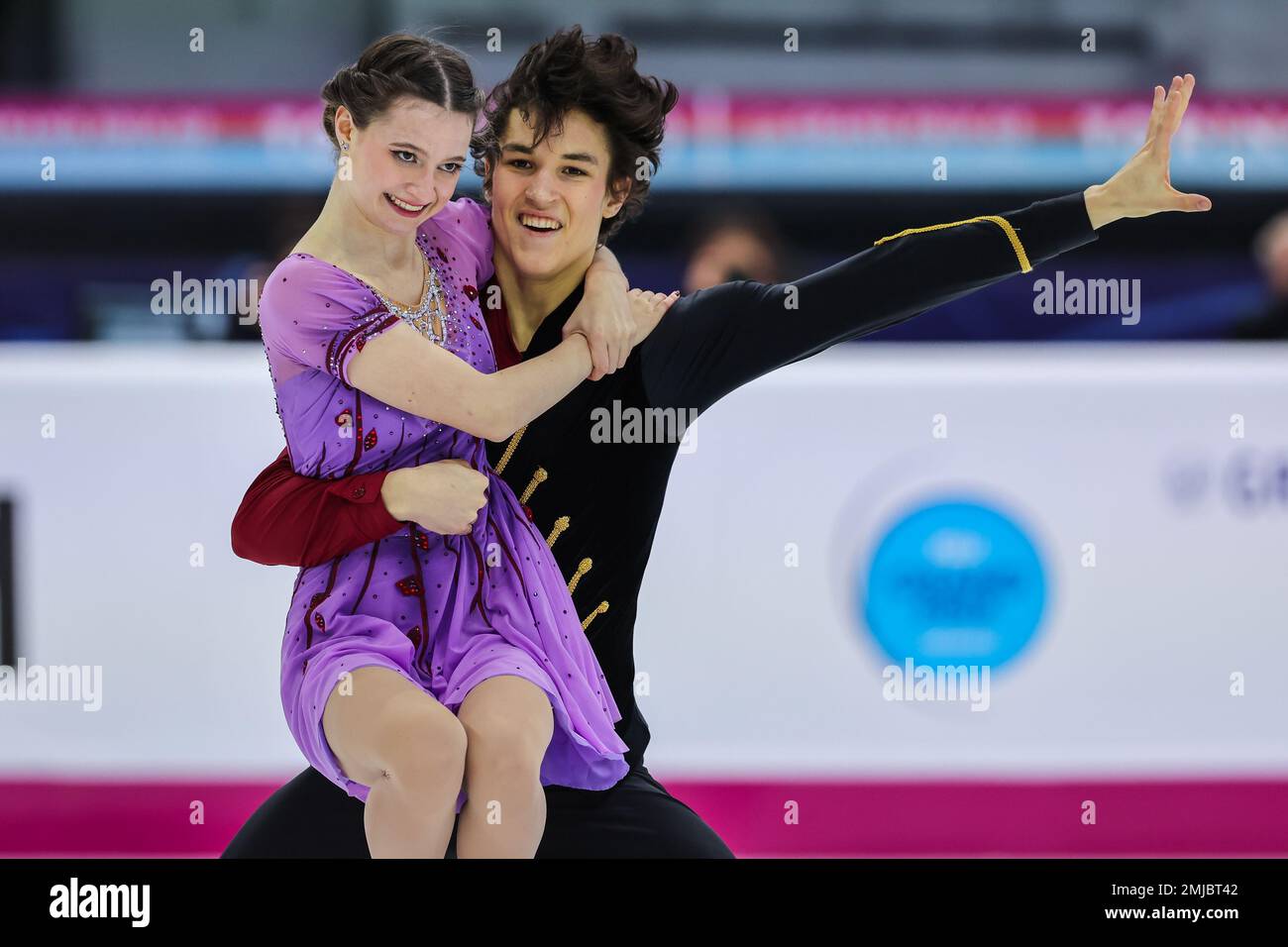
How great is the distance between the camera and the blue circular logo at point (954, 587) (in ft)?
12.0

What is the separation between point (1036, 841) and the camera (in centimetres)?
376

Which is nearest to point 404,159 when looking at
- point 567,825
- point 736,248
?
point 567,825

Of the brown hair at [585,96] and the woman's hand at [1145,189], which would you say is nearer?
the brown hair at [585,96]

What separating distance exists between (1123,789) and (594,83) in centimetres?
241

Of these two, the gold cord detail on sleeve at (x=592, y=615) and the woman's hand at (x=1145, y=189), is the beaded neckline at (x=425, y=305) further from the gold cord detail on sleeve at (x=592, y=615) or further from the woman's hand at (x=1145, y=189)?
the woman's hand at (x=1145, y=189)

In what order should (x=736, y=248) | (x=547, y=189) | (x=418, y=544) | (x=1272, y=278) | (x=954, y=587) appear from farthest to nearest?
(x=1272, y=278) → (x=736, y=248) → (x=954, y=587) → (x=547, y=189) → (x=418, y=544)

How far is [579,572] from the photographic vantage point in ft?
8.17

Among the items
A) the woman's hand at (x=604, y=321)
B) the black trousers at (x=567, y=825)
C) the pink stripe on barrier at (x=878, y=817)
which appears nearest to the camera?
the woman's hand at (x=604, y=321)

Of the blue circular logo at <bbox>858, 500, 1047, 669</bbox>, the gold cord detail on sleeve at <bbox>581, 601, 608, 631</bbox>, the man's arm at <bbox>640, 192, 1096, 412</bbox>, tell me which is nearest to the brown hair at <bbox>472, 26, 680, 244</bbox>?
the man's arm at <bbox>640, 192, 1096, 412</bbox>

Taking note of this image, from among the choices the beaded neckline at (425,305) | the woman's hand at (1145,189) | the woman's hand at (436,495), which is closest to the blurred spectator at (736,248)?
the woman's hand at (1145,189)

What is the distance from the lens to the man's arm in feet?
8.13

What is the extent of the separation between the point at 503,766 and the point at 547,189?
949 mm

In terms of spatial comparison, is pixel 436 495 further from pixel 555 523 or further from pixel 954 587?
pixel 954 587

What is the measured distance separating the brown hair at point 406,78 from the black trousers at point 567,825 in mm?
1127
